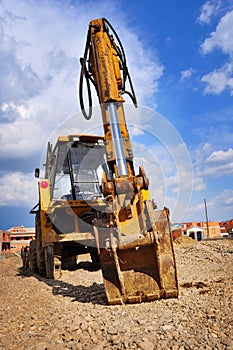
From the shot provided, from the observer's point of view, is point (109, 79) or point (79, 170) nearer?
point (109, 79)

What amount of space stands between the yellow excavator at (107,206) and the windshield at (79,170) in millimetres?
20

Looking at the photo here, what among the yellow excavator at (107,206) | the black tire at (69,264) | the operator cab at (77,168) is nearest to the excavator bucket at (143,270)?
the yellow excavator at (107,206)

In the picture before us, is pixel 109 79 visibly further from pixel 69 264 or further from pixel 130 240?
pixel 69 264

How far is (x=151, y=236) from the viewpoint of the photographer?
3.77 m

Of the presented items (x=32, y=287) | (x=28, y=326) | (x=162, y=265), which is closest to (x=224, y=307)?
(x=162, y=265)

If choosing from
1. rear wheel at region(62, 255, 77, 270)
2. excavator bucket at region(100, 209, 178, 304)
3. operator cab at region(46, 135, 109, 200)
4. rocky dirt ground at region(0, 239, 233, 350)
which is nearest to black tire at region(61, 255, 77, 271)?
rear wheel at region(62, 255, 77, 270)

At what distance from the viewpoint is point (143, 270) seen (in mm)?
3875

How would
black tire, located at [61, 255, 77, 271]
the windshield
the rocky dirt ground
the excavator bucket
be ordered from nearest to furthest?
the rocky dirt ground, the excavator bucket, the windshield, black tire, located at [61, 255, 77, 271]

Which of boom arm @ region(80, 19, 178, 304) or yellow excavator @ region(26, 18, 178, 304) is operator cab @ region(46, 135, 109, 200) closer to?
yellow excavator @ region(26, 18, 178, 304)

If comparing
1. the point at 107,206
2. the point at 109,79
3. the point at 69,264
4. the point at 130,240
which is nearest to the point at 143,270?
the point at 130,240

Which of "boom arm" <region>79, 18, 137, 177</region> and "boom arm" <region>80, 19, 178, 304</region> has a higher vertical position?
"boom arm" <region>79, 18, 137, 177</region>

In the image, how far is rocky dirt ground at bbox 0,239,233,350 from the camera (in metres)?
2.59

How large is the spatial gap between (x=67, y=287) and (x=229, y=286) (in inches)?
113

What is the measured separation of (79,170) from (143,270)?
353 cm
